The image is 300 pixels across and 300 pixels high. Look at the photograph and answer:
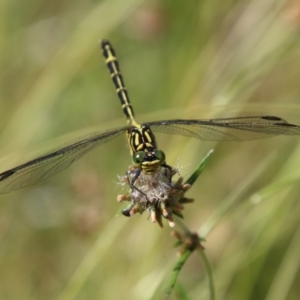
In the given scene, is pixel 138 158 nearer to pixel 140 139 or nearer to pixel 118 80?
pixel 140 139

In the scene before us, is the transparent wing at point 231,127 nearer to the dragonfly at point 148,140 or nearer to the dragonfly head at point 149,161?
the dragonfly at point 148,140

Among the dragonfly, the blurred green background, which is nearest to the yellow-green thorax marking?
the dragonfly

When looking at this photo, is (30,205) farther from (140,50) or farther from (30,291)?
(140,50)

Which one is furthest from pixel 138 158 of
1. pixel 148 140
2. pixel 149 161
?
pixel 148 140

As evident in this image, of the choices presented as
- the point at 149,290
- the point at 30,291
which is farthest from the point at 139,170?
the point at 30,291

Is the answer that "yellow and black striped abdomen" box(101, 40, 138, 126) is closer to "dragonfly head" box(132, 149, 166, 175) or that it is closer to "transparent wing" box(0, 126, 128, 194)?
"transparent wing" box(0, 126, 128, 194)

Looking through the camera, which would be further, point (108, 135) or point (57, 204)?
point (57, 204)
